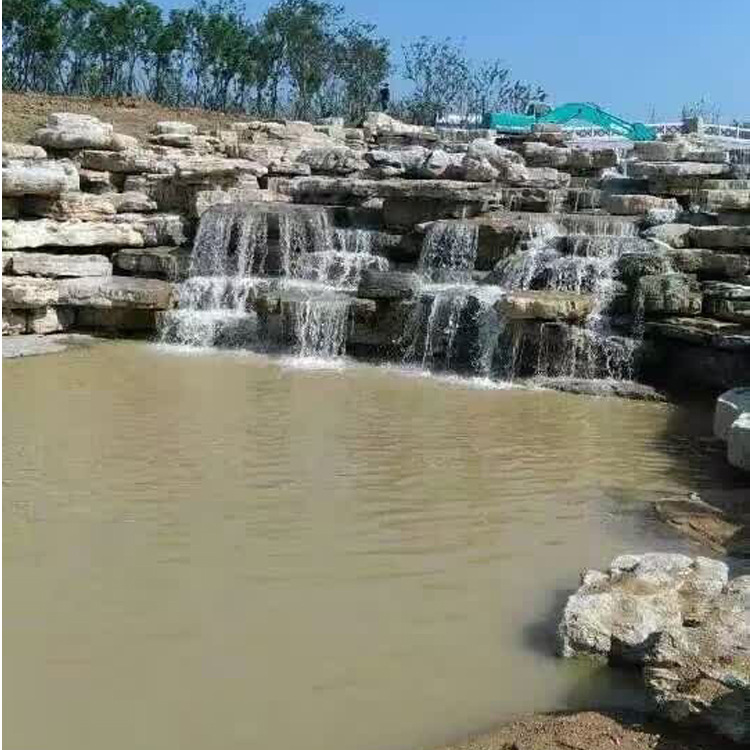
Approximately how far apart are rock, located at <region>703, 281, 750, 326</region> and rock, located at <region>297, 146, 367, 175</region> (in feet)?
22.9

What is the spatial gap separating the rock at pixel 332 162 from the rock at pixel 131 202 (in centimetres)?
303

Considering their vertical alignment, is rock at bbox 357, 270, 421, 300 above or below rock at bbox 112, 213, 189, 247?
below

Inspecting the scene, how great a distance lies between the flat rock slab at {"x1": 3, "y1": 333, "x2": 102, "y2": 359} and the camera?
975cm

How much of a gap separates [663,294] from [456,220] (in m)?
2.86

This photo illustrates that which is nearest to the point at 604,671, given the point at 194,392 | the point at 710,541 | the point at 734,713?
the point at 734,713

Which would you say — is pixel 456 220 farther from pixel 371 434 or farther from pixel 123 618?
pixel 123 618

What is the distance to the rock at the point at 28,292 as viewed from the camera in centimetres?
1057

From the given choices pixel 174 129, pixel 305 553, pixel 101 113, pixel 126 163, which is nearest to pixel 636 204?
pixel 126 163

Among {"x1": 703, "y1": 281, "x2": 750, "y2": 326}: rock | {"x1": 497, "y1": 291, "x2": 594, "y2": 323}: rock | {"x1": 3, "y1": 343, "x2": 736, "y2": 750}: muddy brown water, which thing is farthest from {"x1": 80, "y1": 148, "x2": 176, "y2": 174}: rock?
{"x1": 703, "y1": 281, "x2": 750, "y2": 326}: rock

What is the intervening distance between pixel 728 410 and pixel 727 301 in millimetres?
2574

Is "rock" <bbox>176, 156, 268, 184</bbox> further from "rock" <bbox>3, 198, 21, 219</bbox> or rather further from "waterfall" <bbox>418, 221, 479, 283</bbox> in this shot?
"waterfall" <bbox>418, 221, 479, 283</bbox>

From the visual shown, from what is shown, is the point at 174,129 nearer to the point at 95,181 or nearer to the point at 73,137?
the point at 73,137

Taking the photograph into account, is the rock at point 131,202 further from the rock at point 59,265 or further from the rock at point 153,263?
the rock at point 59,265

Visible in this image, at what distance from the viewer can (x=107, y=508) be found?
16.3ft
